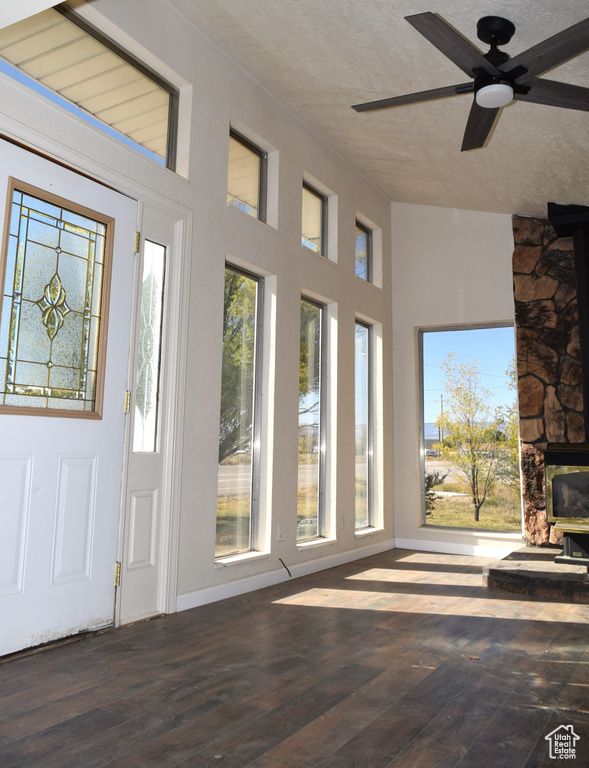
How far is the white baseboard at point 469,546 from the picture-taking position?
5.61 meters

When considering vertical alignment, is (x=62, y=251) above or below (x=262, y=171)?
below

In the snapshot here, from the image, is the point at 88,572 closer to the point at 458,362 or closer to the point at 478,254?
the point at 458,362

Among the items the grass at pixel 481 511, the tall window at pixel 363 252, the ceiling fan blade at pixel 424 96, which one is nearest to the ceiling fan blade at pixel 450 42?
the ceiling fan blade at pixel 424 96

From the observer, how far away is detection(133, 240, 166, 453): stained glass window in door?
338cm

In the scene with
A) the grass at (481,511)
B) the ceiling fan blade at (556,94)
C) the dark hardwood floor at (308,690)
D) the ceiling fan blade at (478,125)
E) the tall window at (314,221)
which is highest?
the tall window at (314,221)

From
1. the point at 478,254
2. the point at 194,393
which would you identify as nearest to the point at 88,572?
the point at 194,393

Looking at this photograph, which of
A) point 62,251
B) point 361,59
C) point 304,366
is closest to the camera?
point 62,251

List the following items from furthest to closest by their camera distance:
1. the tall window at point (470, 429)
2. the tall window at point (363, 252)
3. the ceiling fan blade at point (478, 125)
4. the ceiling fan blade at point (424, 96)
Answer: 1. the tall window at point (363, 252)
2. the tall window at point (470, 429)
3. the ceiling fan blade at point (478, 125)
4. the ceiling fan blade at point (424, 96)

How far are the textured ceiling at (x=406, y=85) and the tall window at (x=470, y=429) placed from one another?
1.40 meters

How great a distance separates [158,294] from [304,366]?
5.85ft

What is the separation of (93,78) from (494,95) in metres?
2.08

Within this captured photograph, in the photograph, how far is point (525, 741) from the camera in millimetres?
1935

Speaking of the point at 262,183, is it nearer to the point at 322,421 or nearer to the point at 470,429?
the point at 322,421

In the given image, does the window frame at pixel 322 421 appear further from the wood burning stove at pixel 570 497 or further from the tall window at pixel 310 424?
the wood burning stove at pixel 570 497
